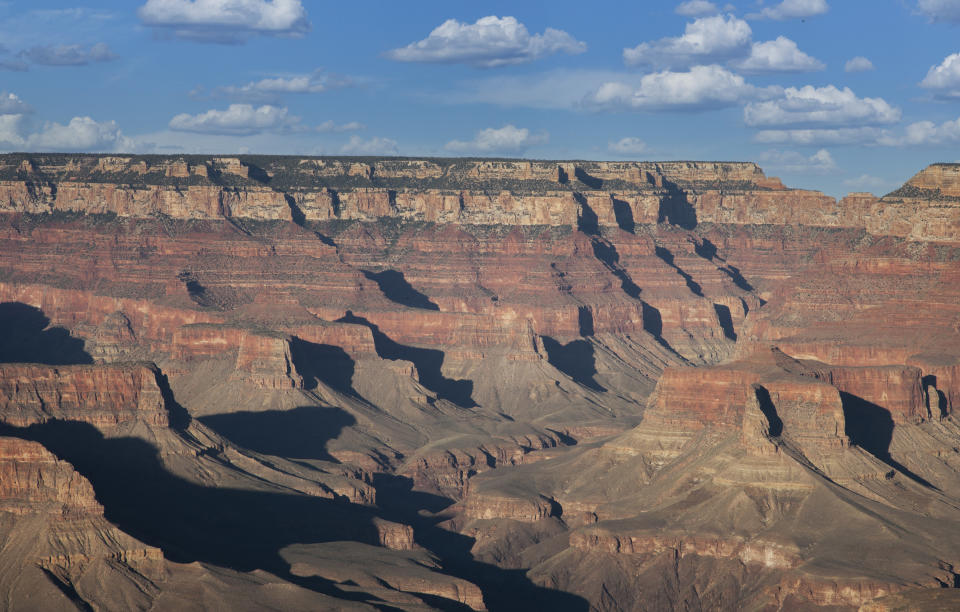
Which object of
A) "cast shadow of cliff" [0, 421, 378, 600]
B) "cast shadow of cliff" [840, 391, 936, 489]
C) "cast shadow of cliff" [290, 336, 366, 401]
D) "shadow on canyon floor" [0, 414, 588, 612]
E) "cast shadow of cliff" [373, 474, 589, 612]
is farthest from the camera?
"cast shadow of cliff" [290, 336, 366, 401]

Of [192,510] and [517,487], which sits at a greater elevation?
[192,510]

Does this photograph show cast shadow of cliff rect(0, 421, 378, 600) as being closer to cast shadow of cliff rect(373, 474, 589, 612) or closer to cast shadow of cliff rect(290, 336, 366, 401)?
cast shadow of cliff rect(373, 474, 589, 612)

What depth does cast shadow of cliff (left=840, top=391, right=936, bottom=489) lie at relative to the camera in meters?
135

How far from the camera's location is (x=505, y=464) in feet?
533

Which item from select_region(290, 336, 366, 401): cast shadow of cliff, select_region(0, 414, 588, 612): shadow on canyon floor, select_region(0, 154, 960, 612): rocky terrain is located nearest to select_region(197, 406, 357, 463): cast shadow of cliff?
select_region(0, 154, 960, 612): rocky terrain

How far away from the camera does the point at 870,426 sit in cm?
13888

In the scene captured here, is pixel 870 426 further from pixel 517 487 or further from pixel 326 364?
pixel 326 364

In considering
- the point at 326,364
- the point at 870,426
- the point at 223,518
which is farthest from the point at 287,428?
the point at 870,426

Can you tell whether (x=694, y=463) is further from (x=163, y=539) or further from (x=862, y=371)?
(x=163, y=539)

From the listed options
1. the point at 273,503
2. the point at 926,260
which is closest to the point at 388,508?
the point at 273,503

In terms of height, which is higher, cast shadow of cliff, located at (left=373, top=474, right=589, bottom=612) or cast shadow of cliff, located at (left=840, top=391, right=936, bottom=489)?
cast shadow of cliff, located at (left=840, top=391, right=936, bottom=489)

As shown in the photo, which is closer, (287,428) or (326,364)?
(287,428)

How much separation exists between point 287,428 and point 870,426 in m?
50.7

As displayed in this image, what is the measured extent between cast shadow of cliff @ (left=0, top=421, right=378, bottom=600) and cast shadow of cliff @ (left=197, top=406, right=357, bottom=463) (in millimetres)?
27974
